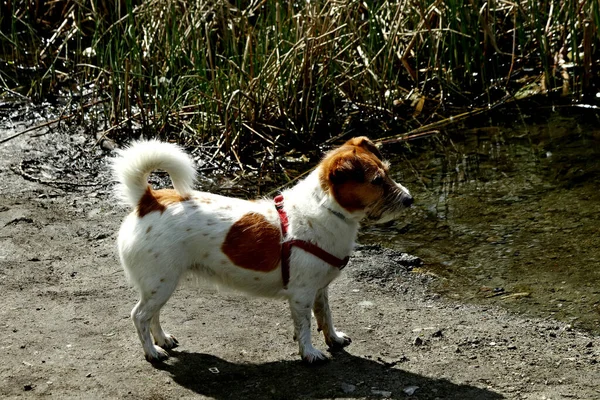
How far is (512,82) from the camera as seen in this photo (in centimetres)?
899

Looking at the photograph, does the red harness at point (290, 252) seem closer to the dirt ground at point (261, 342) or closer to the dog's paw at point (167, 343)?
the dirt ground at point (261, 342)

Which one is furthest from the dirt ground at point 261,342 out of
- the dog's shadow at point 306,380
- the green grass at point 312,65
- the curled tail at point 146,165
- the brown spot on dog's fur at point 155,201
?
the green grass at point 312,65

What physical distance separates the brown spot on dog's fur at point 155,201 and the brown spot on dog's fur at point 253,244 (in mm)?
313

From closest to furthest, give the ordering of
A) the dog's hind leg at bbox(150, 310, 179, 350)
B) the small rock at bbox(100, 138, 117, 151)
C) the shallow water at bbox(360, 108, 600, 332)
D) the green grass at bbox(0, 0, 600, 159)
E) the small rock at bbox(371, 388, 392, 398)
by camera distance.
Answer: the small rock at bbox(371, 388, 392, 398) → the dog's hind leg at bbox(150, 310, 179, 350) → the shallow water at bbox(360, 108, 600, 332) → the green grass at bbox(0, 0, 600, 159) → the small rock at bbox(100, 138, 117, 151)

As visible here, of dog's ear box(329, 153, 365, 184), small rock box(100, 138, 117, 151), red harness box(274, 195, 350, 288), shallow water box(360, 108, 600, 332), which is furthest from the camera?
small rock box(100, 138, 117, 151)

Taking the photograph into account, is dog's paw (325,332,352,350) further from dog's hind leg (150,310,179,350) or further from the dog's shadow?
dog's hind leg (150,310,179,350)

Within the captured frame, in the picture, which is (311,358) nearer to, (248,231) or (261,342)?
(261,342)

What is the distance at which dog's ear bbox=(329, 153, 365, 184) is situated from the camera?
425cm

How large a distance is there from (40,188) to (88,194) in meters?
0.42

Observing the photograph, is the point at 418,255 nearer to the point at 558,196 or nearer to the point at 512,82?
the point at 558,196

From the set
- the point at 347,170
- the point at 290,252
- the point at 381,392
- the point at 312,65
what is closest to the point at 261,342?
the point at 290,252

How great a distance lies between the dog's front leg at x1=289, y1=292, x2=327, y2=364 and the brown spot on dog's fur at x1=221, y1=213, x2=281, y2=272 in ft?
0.66

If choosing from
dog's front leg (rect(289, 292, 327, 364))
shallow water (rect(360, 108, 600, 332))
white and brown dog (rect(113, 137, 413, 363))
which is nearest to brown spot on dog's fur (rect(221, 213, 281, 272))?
white and brown dog (rect(113, 137, 413, 363))

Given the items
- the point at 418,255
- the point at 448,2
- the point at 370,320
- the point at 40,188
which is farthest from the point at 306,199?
the point at 448,2
